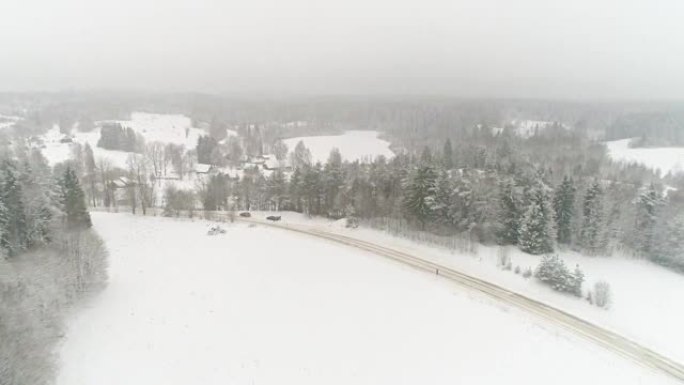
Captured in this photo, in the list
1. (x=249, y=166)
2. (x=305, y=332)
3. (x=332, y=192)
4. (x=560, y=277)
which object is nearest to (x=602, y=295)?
(x=560, y=277)

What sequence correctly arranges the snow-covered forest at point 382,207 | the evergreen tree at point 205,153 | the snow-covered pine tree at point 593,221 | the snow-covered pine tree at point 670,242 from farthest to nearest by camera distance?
1. the evergreen tree at point 205,153
2. the snow-covered pine tree at point 593,221
3. the snow-covered pine tree at point 670,242
4. the snow-covered forest at point 382,207

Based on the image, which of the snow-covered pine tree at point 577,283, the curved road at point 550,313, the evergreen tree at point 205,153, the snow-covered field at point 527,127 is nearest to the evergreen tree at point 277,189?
the curved road at point 550,313

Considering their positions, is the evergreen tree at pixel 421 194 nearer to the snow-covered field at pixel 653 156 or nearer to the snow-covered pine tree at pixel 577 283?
the snow-covered pine tree at pixel 577 283

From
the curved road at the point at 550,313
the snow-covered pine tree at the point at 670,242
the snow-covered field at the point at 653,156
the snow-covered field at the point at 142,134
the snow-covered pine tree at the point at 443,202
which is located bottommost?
the curved road at the point at 550,313

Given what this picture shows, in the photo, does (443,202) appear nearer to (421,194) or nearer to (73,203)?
(421,194)

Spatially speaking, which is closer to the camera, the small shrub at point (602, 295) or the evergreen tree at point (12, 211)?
the small shrub at point (602, 295)

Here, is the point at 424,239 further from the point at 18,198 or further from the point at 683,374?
the point at 18,198

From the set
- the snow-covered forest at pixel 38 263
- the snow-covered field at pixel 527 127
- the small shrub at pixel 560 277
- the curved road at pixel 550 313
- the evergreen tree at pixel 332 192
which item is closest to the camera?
the snow-covered forest at pixel 38 263

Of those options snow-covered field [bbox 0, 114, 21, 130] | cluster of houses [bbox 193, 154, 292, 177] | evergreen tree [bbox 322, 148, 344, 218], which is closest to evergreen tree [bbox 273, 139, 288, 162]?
cluster of houses [bbox 193, 154, 292, 177]
